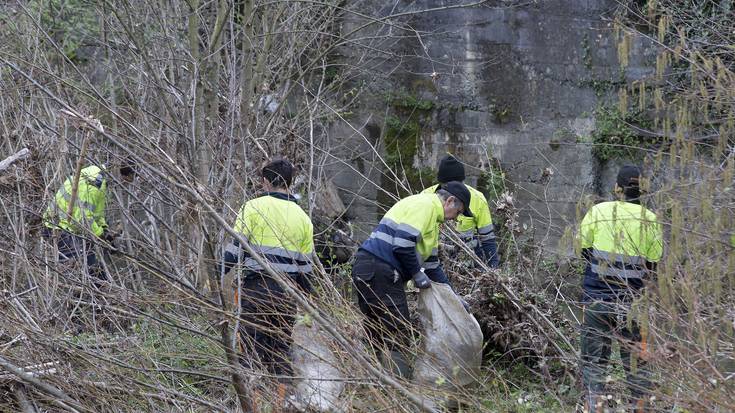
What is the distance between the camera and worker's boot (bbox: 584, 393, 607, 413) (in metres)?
4.64

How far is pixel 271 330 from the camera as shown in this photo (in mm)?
4625

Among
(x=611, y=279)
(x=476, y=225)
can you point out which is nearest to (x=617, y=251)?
(x=611, y=279)

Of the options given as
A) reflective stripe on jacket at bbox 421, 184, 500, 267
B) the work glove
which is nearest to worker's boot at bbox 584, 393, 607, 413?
the work glove

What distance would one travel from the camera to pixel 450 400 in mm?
4801

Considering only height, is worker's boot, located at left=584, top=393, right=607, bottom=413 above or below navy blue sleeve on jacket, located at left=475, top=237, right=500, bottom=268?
above

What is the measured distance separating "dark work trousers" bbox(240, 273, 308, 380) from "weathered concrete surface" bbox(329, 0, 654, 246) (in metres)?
4.80

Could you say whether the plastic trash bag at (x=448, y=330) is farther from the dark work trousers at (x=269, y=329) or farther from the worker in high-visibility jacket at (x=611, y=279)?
the dark work trousers at (x=269, y=329)

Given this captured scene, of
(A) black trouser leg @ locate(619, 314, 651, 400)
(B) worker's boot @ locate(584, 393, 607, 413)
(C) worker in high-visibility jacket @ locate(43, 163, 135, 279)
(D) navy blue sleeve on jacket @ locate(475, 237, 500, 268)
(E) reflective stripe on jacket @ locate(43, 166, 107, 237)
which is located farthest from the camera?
(D) navy blue sleeve on jacket @ locate(475, 237, 500, 268)

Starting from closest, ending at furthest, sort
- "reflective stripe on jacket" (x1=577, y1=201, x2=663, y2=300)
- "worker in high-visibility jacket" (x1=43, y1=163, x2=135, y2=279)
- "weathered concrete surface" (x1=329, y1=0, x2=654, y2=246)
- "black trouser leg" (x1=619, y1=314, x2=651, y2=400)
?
"black trouser leg" (x1=619, y1=314, x2=651, y2=400), "reflective stripe on jacket" (x1=577, y1=201, x2=663, y2=300), "worker in high-visibility jacket" (x1=43, y1=163, x2=135, y2=279), "weathered concrete surface" (x1=329, y1=0, x2=654, y2=246)

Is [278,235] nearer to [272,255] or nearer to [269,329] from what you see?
[272,255]

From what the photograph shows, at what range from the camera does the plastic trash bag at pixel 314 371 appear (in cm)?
466

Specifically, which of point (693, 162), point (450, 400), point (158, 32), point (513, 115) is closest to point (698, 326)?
point (693, 162)

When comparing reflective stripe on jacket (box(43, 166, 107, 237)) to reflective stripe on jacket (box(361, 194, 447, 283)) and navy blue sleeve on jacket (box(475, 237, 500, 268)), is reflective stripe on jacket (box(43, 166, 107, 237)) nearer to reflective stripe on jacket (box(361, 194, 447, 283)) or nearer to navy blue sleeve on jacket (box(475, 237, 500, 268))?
reflective stripe on jacket (box(361, 194, 447, 283))

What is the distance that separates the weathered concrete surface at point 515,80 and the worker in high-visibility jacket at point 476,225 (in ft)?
6.69
